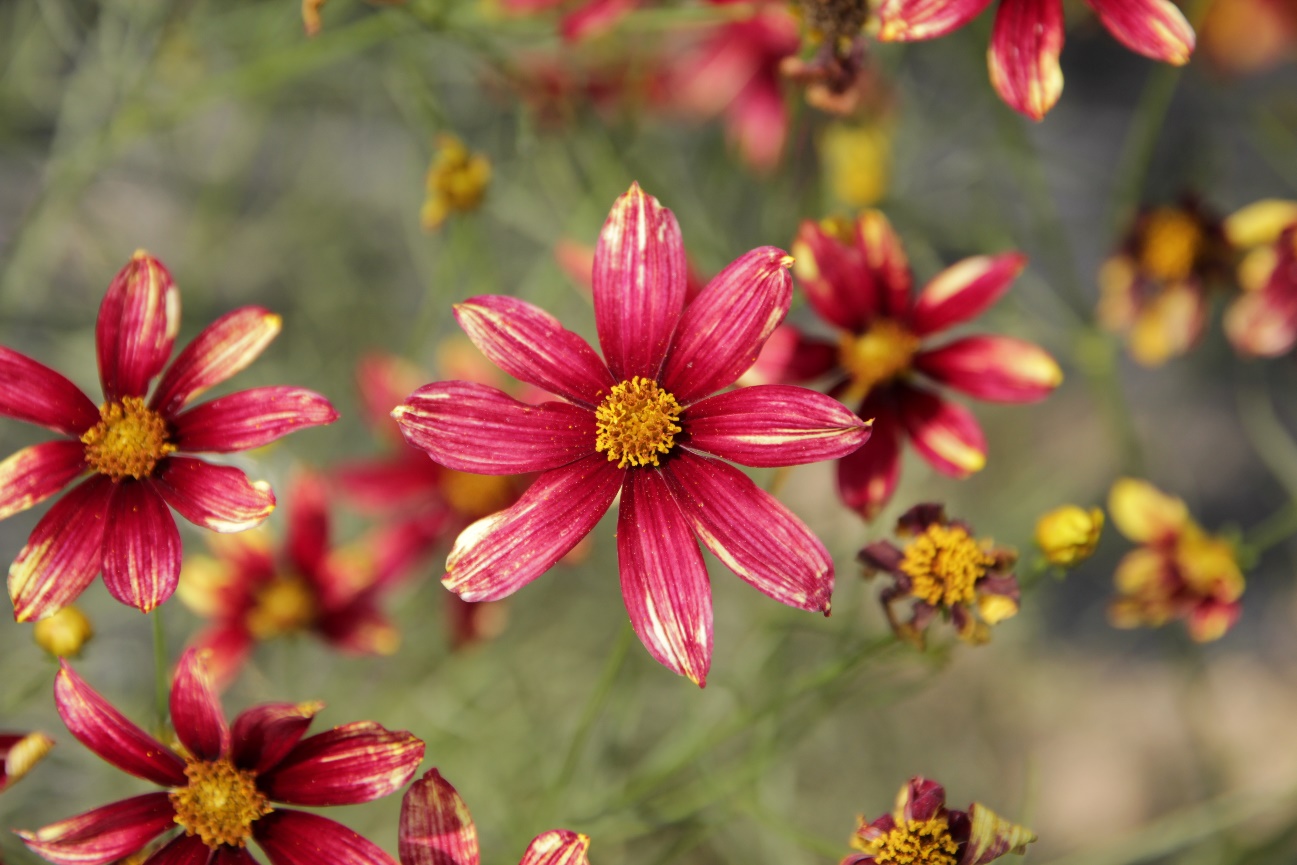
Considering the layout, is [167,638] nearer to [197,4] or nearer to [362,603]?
[362,603]

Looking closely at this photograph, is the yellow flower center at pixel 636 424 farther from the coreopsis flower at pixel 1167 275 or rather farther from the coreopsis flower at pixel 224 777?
the coreopsis flower at pixel 1167 275

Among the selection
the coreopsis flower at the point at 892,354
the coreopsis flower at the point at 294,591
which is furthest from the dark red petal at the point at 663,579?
the coreopsis flower at the point at 294,591

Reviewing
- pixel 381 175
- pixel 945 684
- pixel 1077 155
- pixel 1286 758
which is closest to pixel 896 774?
pixel 945 684

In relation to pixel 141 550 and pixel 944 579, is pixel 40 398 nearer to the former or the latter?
pixel 141 550

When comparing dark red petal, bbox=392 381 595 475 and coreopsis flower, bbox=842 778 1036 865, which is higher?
dark red petal, bbox=392 381 595 475

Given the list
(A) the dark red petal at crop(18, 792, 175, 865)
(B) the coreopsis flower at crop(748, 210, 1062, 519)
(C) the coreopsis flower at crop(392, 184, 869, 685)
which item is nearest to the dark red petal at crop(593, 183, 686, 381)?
(C) the coreopsis flower at crop(392, 184, 869, 685)

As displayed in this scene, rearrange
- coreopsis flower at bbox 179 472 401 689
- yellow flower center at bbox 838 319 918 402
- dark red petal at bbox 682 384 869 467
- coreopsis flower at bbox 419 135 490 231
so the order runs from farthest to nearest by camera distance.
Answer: coreopsis flower at bbox 179 472 401 689, coreopsis flower at bbox 419 135 490 231, yellow flower center at bbox 838 319 918 402, dark red petal at bbox 682 384 869 467

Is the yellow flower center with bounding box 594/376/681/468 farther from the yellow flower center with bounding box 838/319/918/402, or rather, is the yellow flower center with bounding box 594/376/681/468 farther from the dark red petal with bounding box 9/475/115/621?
the dark red petal with bounding box 9/475/115/621
